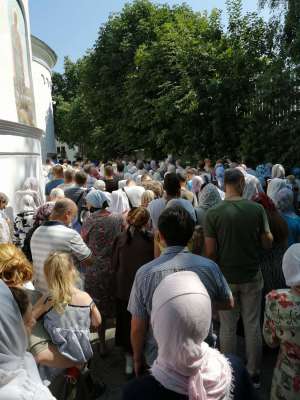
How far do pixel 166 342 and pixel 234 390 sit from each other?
45cm

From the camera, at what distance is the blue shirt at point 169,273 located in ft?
8.64

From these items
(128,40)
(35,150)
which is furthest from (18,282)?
(128,40)

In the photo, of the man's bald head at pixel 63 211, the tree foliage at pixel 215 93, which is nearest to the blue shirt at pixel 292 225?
the man's bald head at pixel 63 211

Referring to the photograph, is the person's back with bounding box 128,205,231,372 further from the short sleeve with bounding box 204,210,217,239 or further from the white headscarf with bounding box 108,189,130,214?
the white headscarf with bounding box 108,189,130,214

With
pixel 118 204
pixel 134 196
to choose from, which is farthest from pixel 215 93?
pixel 118 204

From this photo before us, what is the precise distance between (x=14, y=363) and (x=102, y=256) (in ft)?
9.34

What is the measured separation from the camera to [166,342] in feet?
5.38

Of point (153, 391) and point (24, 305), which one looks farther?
point (24, 305)

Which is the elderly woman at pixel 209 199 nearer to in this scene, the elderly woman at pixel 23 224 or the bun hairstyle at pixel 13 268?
the elderly woman at pixel 23 224

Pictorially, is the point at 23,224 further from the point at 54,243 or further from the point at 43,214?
the point at 54,243

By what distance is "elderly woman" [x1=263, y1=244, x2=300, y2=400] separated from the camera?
2.49 meters

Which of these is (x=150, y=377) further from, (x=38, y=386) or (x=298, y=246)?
(x=298, y=246)

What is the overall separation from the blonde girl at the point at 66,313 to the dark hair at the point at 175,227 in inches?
34.7

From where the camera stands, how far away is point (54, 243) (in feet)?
12.4
